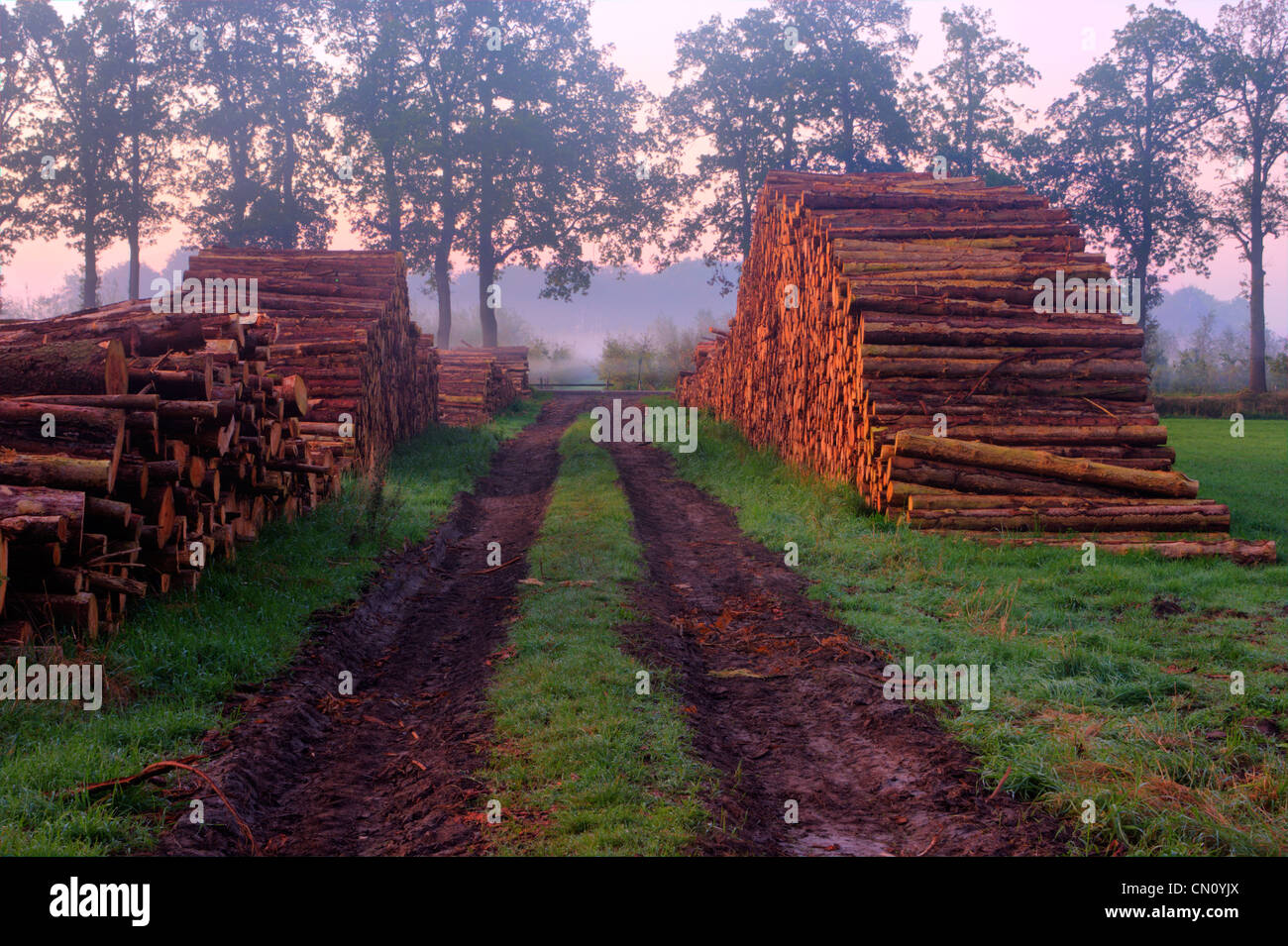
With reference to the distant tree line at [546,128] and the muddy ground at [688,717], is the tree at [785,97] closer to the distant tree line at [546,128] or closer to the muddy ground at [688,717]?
the distant tree line at [546,128]

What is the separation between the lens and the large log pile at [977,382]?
34.2 feet

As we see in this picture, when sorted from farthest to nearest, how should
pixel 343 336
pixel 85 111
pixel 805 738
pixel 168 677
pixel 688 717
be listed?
1. pixel 85 111
2. pixel 343 336
3. pixel 168 677
4. pixel 688 717
5. pixel 805 738

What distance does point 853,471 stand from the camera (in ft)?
41.6

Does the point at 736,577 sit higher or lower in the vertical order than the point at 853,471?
lower

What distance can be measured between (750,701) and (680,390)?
29307 millimetres

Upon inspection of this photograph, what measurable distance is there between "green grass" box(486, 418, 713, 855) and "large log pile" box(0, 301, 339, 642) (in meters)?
2.83

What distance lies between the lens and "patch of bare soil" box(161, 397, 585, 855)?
14.0 ft

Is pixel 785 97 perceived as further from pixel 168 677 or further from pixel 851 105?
pixel 168 677

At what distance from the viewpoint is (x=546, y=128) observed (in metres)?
46.0

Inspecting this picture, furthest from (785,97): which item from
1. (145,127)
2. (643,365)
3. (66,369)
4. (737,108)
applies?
(66,369)

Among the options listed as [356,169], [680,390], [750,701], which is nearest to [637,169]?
[356,169]

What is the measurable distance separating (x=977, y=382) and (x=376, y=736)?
9016 millimetres

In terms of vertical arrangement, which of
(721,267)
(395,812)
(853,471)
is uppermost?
(721,267)
